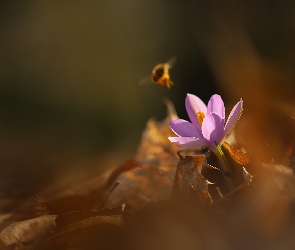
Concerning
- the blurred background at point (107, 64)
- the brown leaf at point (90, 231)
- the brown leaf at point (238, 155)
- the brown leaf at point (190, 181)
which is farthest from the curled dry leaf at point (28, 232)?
the blurred background at point (107, 64)

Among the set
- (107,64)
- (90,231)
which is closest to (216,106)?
(90,231)

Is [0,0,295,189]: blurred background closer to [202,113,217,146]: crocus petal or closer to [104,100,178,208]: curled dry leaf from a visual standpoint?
[104,100,178,208]: curled dry leaf

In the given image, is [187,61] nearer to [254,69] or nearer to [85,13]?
[85,13]

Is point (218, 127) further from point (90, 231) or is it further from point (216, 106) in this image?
point (90, 231)

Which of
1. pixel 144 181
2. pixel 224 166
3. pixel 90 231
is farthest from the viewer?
pixel 144 181

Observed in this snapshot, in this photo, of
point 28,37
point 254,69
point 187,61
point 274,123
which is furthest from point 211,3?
point 274,123

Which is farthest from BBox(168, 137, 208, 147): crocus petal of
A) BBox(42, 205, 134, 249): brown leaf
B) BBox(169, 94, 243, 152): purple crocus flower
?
BBox(42, 205, 134, 249): brown leaf
